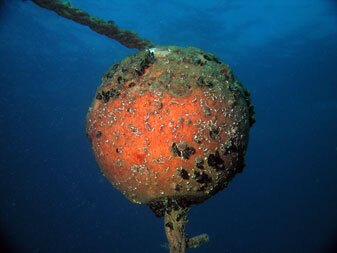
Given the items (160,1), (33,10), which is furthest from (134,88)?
(33,10)

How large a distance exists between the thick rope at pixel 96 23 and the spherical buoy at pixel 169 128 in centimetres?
143

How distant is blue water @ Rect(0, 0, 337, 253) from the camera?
81.7 ft

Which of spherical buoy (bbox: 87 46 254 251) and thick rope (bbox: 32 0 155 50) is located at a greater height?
thick rope (bbox: 32 0 155 50)

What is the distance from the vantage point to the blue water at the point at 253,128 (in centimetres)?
2489

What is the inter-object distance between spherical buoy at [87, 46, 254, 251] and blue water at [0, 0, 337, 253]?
68.9 feet

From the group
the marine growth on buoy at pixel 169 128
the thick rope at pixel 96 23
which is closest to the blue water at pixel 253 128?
the thick rope at pixel 96 23

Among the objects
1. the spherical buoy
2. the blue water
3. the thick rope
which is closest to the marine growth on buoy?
the spherical buoy

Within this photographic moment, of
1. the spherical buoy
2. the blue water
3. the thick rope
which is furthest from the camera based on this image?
the blue water

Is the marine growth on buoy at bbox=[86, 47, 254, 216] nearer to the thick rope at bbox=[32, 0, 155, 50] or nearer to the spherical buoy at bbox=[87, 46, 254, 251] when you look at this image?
the spherical buoy at bbox=[87, 46, 254, 251]

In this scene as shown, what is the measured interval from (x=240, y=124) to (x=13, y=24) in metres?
30.8

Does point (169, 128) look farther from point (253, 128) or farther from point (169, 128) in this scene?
point (253, 128)

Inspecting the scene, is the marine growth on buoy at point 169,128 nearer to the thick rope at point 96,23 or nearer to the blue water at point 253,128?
the thick rope at point 96,23

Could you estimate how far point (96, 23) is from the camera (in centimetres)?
436

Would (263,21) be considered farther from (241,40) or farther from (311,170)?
(311,170)
